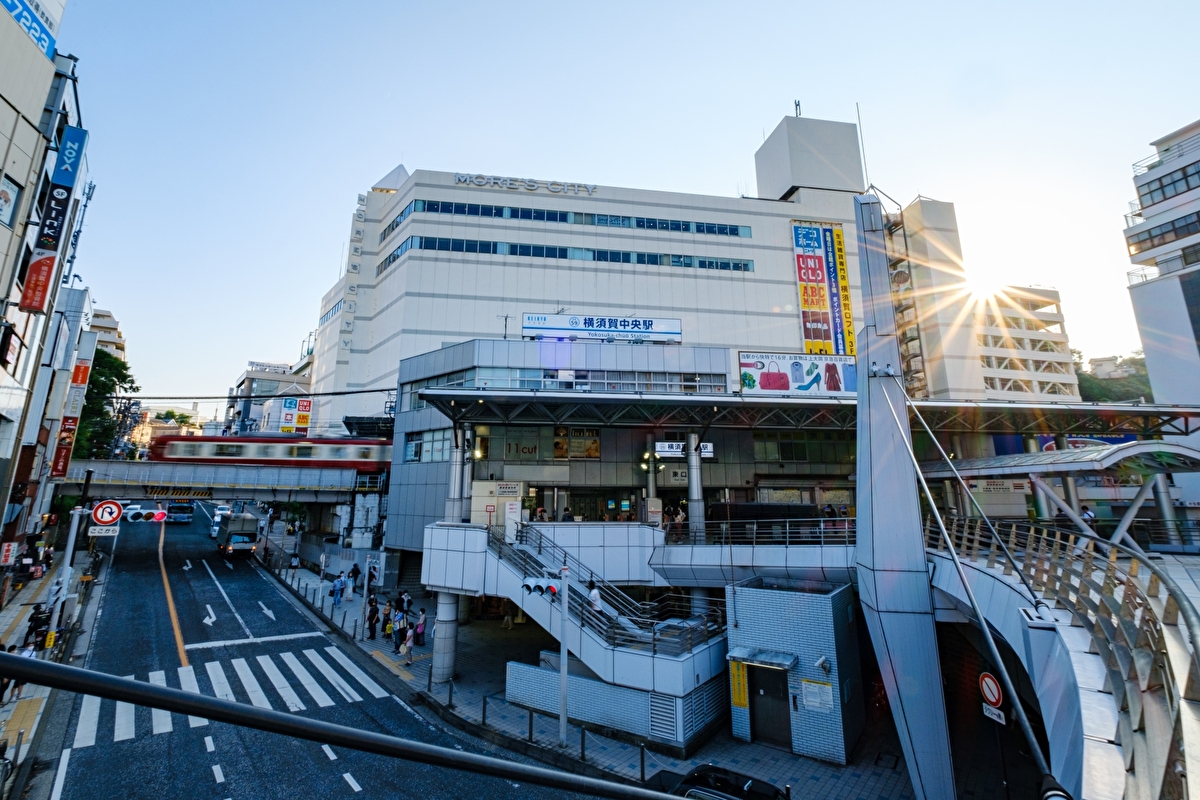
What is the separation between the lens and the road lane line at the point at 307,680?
18.0 meters

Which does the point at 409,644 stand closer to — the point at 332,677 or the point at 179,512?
the point at 332,677

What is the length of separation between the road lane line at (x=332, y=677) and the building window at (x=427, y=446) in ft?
40.0

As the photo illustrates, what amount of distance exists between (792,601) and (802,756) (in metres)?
4.16

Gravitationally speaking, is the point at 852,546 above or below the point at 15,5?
below

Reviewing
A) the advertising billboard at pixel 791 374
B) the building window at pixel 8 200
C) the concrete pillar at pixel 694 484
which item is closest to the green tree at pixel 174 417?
the building window at pixel 8 200

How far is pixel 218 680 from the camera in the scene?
1886 cm

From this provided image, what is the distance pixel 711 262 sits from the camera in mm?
51188

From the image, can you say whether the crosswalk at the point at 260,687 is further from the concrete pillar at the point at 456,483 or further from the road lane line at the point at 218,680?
the concrete pillar at the point at 456,483

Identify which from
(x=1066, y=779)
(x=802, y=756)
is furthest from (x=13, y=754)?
(x=1066, y=779)

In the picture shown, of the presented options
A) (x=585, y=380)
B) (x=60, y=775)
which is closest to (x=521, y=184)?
(x=585, y=380)

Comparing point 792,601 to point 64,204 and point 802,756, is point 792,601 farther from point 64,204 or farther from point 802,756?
point 64,204

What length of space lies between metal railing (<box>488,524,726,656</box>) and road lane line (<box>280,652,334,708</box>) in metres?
7.09

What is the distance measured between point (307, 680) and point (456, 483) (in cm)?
933

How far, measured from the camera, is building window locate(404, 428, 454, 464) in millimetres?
32219
